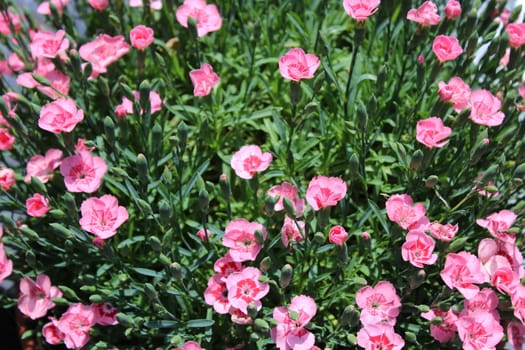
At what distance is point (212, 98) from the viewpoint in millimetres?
1399

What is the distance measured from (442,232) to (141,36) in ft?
2.60

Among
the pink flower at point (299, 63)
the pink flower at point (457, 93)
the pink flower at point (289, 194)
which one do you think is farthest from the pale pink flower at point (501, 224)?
the pink flower at point (299, 63)

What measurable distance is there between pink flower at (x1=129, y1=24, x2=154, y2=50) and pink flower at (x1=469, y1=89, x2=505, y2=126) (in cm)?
73

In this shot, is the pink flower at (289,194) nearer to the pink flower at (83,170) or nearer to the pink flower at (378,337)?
the pink flower at (378,337)

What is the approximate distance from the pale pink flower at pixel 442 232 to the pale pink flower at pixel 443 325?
0.49 ft

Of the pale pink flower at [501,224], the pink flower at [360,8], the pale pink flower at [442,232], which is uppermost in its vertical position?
the pink flower at [360,8]

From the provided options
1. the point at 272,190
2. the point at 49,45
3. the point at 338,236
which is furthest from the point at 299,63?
the point at 49,45

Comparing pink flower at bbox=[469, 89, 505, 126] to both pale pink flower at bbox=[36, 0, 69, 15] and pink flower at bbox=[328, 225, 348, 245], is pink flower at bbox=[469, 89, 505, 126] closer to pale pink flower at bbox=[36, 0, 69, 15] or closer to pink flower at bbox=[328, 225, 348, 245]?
pink flower at bbox=[328, 225, 348, 245]

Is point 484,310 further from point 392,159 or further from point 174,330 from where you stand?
point 174,330

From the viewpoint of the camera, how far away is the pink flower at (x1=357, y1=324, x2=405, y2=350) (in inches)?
44.3

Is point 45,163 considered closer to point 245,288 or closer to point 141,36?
point 141,36

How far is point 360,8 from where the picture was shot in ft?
4.09

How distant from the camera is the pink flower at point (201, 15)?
1455mm

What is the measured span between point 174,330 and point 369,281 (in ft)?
1.45
